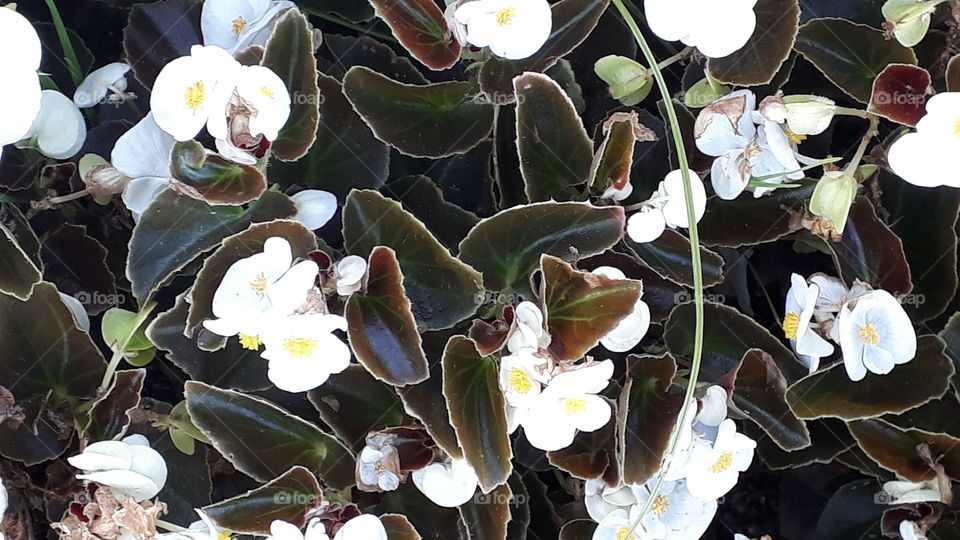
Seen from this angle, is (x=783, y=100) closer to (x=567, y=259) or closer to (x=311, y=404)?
(x=567, y=259)

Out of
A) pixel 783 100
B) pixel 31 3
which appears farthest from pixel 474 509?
pixel 31 3

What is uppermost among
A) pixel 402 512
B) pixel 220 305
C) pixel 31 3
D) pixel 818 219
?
pixel 31 3

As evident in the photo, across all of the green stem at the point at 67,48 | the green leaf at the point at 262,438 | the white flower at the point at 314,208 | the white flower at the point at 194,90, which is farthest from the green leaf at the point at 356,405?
the green stem at the point at 67,48

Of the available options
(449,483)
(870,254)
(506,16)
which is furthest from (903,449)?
(506,16)

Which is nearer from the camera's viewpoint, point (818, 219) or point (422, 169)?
point (818, 219)

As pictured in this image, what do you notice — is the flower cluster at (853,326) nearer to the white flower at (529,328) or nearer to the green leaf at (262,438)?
the white flower at (529,328)

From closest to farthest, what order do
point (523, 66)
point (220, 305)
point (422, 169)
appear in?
point (220, 305)
point (523, 66)
point (422, 169)

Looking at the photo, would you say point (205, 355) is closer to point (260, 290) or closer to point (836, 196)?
point (260, 290)

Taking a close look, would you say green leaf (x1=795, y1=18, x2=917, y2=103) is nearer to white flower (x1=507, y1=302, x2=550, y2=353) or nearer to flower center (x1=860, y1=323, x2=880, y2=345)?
flower center (x1=860, y1=323, x2=880, y2=345)
